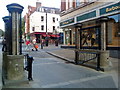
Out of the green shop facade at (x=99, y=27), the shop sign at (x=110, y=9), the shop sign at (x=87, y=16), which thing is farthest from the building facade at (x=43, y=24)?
the shop sign at (x=110, y=9)

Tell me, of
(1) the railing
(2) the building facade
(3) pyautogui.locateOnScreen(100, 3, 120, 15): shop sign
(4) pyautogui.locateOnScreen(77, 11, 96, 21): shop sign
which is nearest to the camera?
(1) the railing

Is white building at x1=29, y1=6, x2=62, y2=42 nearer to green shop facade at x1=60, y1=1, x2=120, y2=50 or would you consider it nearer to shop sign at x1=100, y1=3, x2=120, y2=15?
green shop facade at x1=60, y1=1, x2=120, y2=50

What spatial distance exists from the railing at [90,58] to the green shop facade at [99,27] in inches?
16.0

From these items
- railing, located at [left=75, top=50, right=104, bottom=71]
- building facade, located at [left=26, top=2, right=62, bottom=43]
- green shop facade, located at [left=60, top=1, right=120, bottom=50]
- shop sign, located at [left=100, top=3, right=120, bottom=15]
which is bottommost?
railing, located at [left=75, top=50, right=104, bottom=71]

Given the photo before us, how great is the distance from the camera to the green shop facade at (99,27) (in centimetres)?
807

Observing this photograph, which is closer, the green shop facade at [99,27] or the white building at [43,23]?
the green shop facade at [99,27]

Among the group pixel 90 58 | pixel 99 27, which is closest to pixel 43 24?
pixel 90 58

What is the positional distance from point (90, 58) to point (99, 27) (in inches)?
76.3

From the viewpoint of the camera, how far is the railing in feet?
26.2

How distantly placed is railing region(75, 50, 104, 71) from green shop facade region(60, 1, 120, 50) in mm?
407

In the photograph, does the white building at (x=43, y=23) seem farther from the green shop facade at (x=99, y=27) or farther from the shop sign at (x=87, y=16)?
the shop sign at (x=87, y=16)

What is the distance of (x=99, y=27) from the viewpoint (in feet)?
27.1

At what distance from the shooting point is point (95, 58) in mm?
8500

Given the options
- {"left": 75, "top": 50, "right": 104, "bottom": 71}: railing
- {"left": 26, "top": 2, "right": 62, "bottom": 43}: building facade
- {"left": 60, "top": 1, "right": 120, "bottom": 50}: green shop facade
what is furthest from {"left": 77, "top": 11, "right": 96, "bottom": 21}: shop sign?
{"left": 26, "top": 2, "right": 62, "bottom": 43}: building facade
